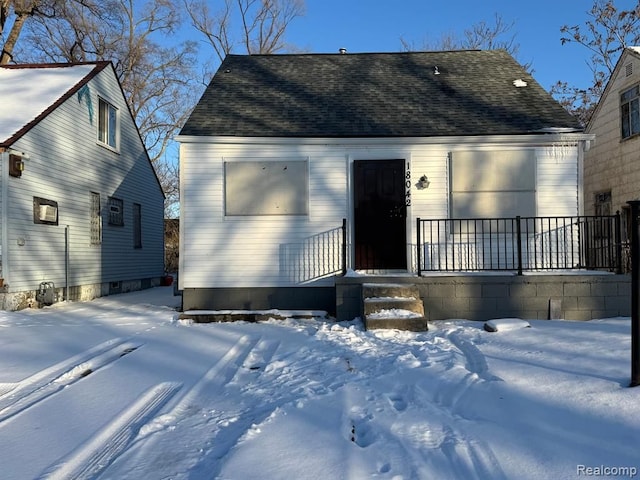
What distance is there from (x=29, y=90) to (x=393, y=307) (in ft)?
33.9

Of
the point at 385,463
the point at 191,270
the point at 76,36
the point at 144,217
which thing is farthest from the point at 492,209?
the point at 76,36

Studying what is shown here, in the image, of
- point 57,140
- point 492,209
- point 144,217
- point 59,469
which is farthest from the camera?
point 144,217

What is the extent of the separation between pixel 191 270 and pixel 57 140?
5.21 meters

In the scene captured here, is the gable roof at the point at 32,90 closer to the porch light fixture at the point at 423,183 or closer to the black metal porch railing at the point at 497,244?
the porch light fixture at the point at 423,183

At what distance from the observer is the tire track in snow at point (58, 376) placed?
12.1ft

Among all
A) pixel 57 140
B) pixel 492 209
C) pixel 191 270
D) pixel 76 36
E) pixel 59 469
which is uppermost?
pixel 76 36

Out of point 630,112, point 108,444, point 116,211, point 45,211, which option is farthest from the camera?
point 116,211

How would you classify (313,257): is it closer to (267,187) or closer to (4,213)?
(267,187)

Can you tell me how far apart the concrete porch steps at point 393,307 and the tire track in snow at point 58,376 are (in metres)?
3.08

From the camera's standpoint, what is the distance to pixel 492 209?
7992 mm

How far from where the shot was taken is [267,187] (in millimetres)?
8102

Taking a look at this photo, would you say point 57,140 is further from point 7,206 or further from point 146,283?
point 146,283

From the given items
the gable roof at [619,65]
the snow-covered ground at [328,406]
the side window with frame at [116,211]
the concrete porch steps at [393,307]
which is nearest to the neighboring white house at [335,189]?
the concrete porch steps at [393,307]

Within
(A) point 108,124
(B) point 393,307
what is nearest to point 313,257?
(B) point 393,307
